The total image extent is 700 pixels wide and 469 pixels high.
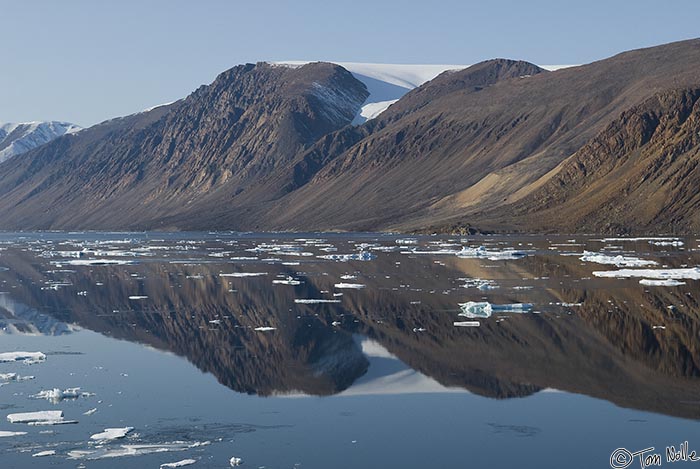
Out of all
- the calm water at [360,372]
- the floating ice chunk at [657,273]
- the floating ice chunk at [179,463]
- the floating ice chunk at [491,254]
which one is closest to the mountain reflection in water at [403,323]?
the calm water at [360,372]

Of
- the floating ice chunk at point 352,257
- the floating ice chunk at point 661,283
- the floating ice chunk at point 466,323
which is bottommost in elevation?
the floating ice chunk at point 352,257

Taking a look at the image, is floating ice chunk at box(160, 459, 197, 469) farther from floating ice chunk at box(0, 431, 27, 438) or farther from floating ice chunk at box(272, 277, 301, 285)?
floating ice chunk at box(272, 277, 301, 285)

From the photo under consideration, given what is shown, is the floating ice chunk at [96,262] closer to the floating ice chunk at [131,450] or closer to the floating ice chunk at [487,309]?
the floating ice chunk at [487,309]

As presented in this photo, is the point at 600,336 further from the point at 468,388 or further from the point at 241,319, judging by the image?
the point at 241,319

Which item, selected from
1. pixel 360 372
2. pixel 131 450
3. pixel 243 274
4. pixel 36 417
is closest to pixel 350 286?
pixel 243 274

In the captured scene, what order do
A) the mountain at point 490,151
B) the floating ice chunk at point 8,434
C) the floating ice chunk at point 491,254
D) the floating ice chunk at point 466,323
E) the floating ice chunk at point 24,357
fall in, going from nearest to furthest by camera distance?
the floating ice chunk at point 8,434 → the floating ice chunk at point 24,357 → the floating ice chunk at point 466,323 → the floating ice chunk at point 491,254 → the mountain at point 490,151

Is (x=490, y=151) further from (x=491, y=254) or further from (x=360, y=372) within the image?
(x=360, y=372)

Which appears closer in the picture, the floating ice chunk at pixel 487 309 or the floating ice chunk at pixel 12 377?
the floating ice chunk at pixel 12 377
